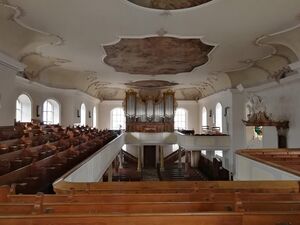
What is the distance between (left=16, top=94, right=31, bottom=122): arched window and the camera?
12.6 m

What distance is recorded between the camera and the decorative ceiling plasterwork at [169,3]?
21.2 ft

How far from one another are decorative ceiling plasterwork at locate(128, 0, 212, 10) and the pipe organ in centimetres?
1590

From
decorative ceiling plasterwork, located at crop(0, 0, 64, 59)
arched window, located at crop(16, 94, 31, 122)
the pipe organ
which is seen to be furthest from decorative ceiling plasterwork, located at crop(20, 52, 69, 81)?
the pipe organ

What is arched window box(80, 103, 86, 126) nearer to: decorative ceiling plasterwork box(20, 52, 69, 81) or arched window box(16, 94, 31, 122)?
decorative ceiling plasterwork box(20, 52, 69, 81)

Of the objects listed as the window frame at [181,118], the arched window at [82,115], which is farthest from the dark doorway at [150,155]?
the arched window at [82,115]

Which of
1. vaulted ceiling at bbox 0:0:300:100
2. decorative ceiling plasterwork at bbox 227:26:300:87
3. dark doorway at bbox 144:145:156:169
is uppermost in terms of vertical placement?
vaulted ceiling at bbox 0:0:300:100

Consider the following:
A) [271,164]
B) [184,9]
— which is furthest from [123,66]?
[271,164]

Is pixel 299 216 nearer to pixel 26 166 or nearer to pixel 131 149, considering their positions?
pixel 26 166

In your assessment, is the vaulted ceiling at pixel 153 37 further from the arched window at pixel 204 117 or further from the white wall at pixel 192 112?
the white wall at pixel 192 112

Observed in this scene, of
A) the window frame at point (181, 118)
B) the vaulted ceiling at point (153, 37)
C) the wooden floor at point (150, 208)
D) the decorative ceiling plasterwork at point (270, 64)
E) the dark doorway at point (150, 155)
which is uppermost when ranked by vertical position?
the vaulted ceiling at point (153, 37)

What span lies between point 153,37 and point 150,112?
13.6 m

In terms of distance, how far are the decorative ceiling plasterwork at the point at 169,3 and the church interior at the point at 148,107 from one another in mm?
24

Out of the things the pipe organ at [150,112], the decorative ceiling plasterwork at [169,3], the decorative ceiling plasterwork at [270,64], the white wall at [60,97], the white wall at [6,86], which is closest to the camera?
the decorative ceiling plasterwork at [169,3]

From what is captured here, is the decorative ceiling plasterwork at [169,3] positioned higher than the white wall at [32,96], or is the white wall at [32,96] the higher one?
the decorative ceiling plasterwork at [169,3]
